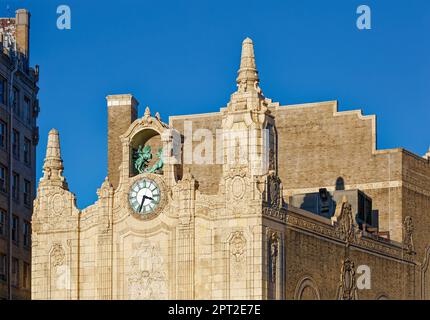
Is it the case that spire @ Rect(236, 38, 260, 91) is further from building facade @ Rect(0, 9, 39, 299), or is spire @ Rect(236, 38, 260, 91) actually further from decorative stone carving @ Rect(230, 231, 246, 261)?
building facade @ Rect(0, 9, 39, 299)

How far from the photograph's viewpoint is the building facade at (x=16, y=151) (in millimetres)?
98875

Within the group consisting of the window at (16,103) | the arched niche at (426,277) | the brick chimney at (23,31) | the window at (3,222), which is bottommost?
the arched niche at (426,277)

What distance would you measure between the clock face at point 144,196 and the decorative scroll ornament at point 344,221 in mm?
11464

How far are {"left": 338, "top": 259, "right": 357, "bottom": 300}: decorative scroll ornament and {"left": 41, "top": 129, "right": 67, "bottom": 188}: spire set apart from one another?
16552mm

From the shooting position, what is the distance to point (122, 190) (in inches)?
2960

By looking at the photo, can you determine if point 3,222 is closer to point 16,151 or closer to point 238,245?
point 16,151

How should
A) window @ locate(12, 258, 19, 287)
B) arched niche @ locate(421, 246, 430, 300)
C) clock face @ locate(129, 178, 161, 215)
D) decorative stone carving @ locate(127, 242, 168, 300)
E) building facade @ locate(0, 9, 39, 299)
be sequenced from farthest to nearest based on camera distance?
window @ locate(12, 258, 19, 287), building facade @ locate(0, 9, 39, 299), arched niche @ locate(421, 246, 430, 300), clock face @ locate(129, 178, 161, 215), decorative stone carving @ locate(127, 242, 168, 300)

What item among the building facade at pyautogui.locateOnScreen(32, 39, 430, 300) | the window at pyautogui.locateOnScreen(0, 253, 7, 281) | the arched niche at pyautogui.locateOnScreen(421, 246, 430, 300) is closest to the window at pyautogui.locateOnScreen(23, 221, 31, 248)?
the window at pyautogui.locateOnScreen(0, 253, 7, 281)

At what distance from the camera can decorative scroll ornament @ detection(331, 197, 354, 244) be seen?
264 feet

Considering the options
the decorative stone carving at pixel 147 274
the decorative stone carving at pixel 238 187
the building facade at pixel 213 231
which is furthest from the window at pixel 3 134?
the decorative stone carving at pixel 238 187

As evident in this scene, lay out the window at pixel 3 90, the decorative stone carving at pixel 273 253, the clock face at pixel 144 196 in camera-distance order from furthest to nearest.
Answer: the window at pixel 3 90 < the clock face at pixel 144 196 < the decorative stone carving at pixel 273 253

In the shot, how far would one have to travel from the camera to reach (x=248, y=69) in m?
72.8

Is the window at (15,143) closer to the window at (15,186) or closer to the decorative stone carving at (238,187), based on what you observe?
the window at (15,186)
